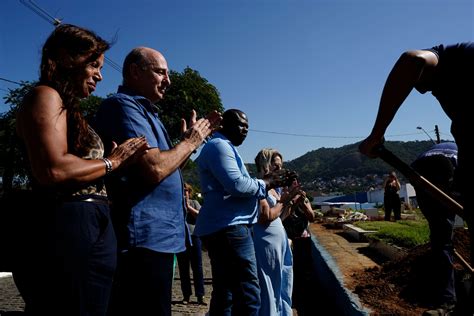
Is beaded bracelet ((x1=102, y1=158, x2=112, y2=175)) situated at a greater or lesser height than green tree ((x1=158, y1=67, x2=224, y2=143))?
lesser

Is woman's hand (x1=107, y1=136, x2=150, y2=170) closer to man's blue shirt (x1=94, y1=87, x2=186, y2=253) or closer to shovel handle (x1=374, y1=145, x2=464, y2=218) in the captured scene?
man's blue shirt (x1=94, y1=87, x2=186, y2=253)

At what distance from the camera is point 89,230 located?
1722 millimetres

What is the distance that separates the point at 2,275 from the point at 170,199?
793 cm

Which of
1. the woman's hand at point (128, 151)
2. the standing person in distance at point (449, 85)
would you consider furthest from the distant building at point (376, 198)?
the woman's hand at point (128, 151)

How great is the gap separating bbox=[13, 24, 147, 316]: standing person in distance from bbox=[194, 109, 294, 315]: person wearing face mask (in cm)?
133

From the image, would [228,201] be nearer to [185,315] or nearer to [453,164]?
[453,164]

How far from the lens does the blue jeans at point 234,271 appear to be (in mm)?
3010

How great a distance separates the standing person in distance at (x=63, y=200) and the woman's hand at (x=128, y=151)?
0.01m

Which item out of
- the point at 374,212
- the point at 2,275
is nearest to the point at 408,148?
the point at 374,212

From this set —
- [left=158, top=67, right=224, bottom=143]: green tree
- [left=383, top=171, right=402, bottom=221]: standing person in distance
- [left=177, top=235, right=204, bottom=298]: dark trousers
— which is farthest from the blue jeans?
[left=158, top=67, right=224, bottom=143]: green tree

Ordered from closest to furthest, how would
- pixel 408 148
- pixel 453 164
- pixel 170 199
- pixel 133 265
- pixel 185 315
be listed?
pixel 133 265, pixel 170 199, pixel 453 164, pixel 185 315, pixel 408 148

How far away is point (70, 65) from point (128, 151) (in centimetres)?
45

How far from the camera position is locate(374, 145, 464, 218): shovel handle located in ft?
7.16

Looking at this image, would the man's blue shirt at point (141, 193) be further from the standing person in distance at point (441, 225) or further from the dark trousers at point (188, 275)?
the dark trousers at point (188, 275)
